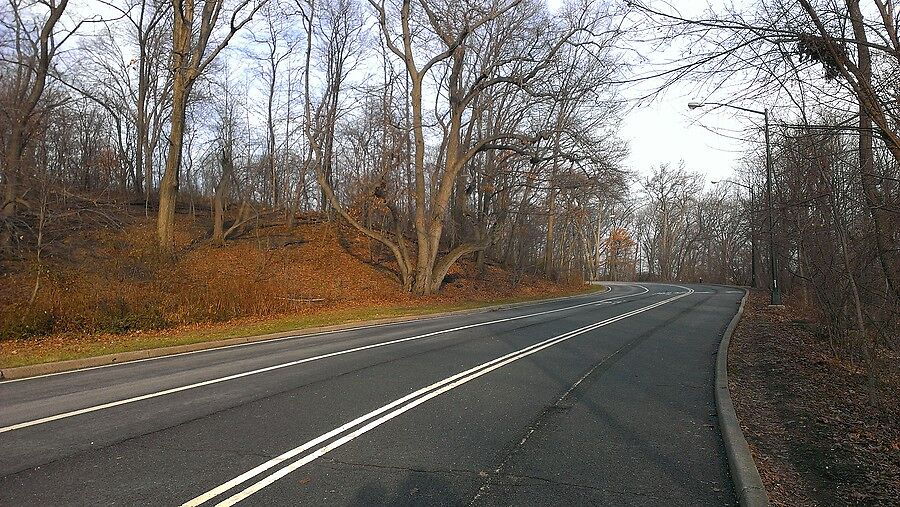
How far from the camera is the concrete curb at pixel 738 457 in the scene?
4.50 metres

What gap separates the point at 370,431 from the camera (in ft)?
20.4

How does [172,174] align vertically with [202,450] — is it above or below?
above

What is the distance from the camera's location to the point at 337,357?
37.3 ft

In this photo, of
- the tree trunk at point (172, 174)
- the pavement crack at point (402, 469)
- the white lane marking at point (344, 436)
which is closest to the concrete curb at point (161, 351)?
the white lane marking at point (344, 436)

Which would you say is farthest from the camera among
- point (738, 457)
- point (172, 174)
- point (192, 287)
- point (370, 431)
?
point (172, 174)

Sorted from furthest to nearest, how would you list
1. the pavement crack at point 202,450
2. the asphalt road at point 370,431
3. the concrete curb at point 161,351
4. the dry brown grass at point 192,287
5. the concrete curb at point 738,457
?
the dry brown grass at point 192,287
the concrete curb at point 161,351
the pavement crack at point 202,450
the asphalt road at point 370,431
the concrete curb at point 738,457

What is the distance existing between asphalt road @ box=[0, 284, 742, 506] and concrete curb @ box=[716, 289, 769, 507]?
135 mm

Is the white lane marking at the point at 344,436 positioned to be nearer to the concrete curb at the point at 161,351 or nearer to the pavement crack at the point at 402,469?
the pavement crack at the point at 402,469

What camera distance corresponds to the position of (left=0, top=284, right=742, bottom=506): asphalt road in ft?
15.4

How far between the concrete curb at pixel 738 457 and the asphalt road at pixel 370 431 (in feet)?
0.44

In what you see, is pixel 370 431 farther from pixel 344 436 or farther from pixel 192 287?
pixel 192 287

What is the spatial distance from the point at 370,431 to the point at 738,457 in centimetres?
358

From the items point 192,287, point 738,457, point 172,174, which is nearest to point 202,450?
point 738,457

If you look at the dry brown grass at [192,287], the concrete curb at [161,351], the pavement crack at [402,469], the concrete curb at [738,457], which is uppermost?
the dry brown grass at [192,287]
